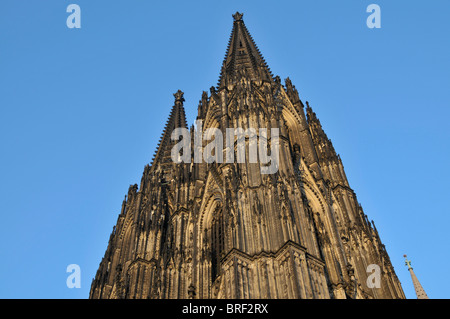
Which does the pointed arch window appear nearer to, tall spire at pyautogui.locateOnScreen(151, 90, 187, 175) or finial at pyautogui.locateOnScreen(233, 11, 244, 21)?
tall spire at pyautogui.locateOnScreen(151, 90, 187, 175)

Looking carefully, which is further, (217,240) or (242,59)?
(242,59)

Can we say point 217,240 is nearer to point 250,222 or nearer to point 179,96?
point 250,222

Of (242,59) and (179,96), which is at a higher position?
(179,96)

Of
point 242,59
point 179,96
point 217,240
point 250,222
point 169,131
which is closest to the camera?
point 250,222

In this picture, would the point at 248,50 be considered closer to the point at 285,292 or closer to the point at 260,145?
the point at 260,145

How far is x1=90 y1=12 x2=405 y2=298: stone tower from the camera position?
23250 millimetres

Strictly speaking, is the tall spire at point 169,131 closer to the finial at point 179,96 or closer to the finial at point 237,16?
the finial at point 179,96

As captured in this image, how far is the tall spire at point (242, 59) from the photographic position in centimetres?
4253

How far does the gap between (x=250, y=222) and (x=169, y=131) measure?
3247 cm

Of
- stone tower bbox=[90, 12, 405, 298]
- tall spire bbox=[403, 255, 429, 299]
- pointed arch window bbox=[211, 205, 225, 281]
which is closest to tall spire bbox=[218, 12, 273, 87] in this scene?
stone tower bbox=[90, 12, 405, 298]

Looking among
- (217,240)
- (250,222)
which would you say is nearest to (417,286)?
(217,240)

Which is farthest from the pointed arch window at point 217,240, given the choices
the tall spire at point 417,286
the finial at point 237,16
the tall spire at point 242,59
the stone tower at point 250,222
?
the finial at point 237,16

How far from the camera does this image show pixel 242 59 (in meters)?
46.5
